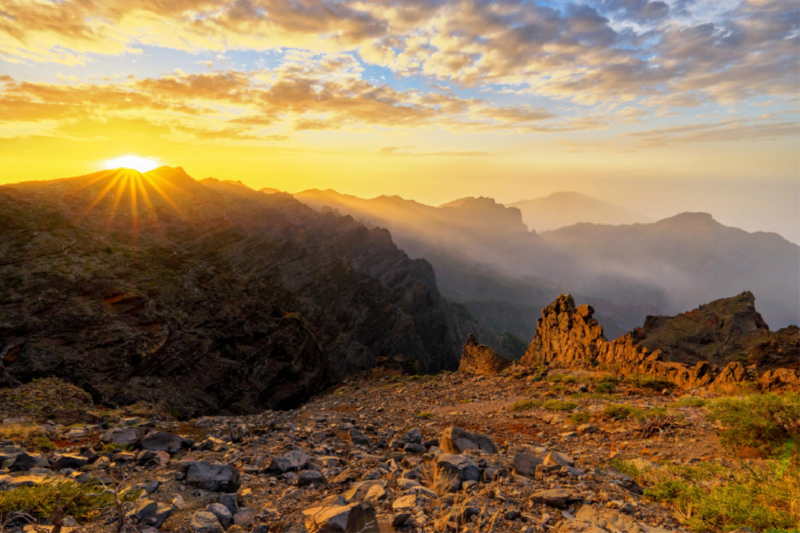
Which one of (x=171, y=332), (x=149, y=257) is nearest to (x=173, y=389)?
(x=171, y=332)

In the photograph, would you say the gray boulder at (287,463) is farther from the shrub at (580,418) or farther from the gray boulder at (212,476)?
the shrub at (580,418)

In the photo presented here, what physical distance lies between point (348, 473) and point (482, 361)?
2797cm

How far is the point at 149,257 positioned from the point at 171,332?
8311mm

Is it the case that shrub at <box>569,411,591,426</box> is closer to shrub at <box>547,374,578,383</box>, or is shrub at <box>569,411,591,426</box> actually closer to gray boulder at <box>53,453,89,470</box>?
shrub at <box>547,374,578,383</box>

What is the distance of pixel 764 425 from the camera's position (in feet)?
30.9

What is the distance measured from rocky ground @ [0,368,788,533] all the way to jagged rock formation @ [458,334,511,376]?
19188 millimetres

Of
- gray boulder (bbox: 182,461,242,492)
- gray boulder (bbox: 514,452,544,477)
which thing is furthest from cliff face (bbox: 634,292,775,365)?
gray boulder (bbox: 182,461,242,492)

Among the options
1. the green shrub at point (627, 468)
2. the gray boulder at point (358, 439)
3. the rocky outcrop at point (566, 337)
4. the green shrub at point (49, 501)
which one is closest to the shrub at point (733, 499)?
the green shrub at point (627, 468)

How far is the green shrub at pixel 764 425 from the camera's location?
9.30 metres

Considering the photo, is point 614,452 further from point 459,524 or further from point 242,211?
point 242,211

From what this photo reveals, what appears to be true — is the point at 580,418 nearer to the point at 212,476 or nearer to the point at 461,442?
the point at 461,442

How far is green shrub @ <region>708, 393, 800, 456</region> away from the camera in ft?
30.5

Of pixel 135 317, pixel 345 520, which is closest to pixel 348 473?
pixel 345 520

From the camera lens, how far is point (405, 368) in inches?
1658
